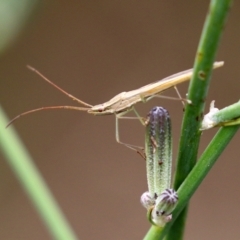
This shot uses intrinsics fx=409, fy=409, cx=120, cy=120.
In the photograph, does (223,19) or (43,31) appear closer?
(223,19)

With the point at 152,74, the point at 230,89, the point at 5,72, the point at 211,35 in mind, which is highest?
the point at 5,72

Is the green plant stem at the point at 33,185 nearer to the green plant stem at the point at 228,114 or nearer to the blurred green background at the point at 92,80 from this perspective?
the green plant stem at the point at 228,114

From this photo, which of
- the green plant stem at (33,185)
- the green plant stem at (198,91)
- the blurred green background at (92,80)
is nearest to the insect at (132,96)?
the green plant stem at (33,185)

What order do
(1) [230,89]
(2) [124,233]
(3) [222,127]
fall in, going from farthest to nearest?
(1) [230,89]
(2) [124,233]
(3) [222,127]

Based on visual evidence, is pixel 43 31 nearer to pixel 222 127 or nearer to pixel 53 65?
pixel 53 65

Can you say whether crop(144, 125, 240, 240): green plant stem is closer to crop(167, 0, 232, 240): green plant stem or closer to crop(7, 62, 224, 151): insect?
crop(167, 0, 232, 240): green plant stem

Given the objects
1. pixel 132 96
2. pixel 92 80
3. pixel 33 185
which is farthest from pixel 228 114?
pixel 92 80

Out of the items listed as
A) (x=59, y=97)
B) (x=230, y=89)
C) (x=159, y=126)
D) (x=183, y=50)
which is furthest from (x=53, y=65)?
(x=159, y=126)

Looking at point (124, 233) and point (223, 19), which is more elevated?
point (223, 19)
